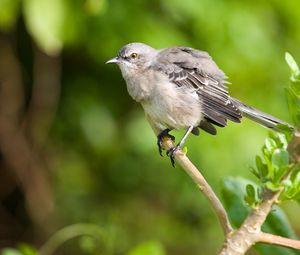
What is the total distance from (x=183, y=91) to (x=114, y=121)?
265 centimetres

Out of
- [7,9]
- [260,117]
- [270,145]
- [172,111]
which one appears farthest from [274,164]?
[7,9]

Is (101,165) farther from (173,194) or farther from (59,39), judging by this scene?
(59,39)

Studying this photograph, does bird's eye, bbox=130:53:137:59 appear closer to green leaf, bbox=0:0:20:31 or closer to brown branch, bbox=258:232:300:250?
green leaf, bbox=0:0:20:31

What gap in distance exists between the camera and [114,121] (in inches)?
228

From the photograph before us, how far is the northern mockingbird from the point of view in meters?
2.99

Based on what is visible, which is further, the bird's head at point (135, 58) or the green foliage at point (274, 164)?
the bird's head at point (135, 58)

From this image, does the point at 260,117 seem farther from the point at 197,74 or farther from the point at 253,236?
the point at 253,236

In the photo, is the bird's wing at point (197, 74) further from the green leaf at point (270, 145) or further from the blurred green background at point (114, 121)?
the green leaf at point (270, 145)

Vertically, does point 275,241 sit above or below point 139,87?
above

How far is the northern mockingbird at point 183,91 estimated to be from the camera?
9.81ft

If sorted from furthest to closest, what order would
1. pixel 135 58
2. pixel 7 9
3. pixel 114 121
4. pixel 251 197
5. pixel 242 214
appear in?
pixel 114 121 → pixel 7 9 → pixel 135 58 → pixel 242 214 → pixel 251 197

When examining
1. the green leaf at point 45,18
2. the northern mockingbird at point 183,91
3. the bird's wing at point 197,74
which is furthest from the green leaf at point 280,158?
the green leaf at point 45,18

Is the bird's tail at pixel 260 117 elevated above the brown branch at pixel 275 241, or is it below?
below

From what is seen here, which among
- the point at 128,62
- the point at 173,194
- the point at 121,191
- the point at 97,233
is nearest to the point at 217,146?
the point at 173,194
